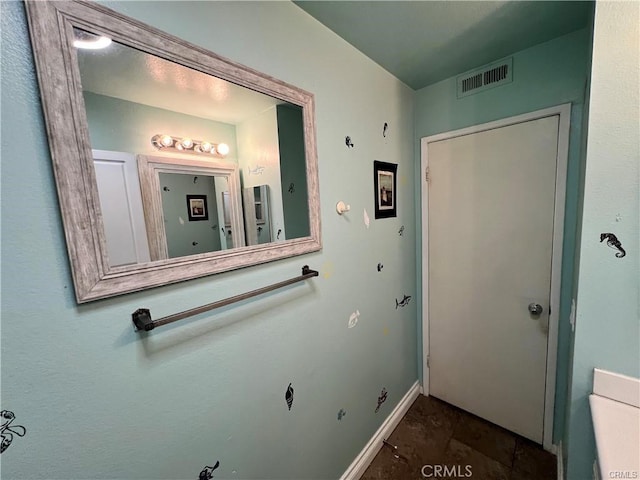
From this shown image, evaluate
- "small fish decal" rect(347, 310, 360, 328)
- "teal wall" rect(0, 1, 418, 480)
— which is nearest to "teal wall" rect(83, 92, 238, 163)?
"teal wall" rect(0, 1, 418, 480)

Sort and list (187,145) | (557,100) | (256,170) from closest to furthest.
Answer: (187,145), (256,170), (557,100)

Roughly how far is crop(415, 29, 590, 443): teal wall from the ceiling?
87 mm

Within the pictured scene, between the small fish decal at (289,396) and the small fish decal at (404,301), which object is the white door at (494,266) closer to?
the small fish decal at (404,301)

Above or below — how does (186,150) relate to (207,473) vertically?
above

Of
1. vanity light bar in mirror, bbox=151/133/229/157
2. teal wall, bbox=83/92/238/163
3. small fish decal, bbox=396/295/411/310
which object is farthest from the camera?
small fish decal, bbox=396/295/411/310

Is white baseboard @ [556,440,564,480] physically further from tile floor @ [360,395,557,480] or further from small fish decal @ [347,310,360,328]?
small fish decal @ [347,310,360,328]

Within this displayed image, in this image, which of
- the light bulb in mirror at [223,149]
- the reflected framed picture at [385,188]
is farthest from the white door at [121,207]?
the reflected framed picture at [385,188]

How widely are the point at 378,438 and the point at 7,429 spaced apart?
1.80m

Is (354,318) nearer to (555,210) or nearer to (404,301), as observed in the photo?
(404,301)

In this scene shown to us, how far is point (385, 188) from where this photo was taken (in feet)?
5.45

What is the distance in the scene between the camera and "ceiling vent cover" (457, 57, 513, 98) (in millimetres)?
1540

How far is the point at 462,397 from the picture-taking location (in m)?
1.96

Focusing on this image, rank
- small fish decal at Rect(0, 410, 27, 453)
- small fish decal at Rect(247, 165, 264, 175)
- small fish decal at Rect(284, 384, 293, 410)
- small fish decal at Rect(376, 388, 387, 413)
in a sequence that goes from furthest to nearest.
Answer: small fish decal at Rect(376, 388, 387, 413), small fish decal at Rect(284, 384, 293, 410), small fish decal at Rect(247, 165, 264, 175), small fish decal at Rect(0, 410, 27, 453)

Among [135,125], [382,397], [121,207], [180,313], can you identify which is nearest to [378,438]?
[382,397]
